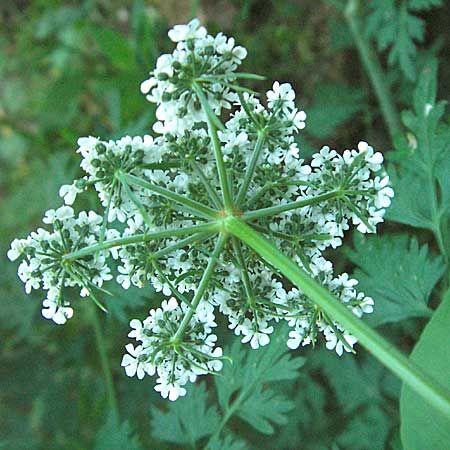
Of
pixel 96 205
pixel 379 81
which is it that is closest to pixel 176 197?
pixel 96 205

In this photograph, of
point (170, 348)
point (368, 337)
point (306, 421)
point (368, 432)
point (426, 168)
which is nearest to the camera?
point (368, 337)

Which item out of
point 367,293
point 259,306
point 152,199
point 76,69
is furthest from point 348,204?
point 76,69

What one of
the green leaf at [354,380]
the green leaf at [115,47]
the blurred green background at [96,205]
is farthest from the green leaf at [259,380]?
the green leaf at [115,47]

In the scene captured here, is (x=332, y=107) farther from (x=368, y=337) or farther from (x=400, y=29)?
(x=368, y=337)

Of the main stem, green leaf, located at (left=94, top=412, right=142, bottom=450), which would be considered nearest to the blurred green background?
green leaf, located at (left=94, top=412, right=142, bottom=450)

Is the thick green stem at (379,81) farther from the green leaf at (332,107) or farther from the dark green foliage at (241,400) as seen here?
the dark green foliage at (241,400)

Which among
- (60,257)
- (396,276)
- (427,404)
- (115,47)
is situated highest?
(115,47)
